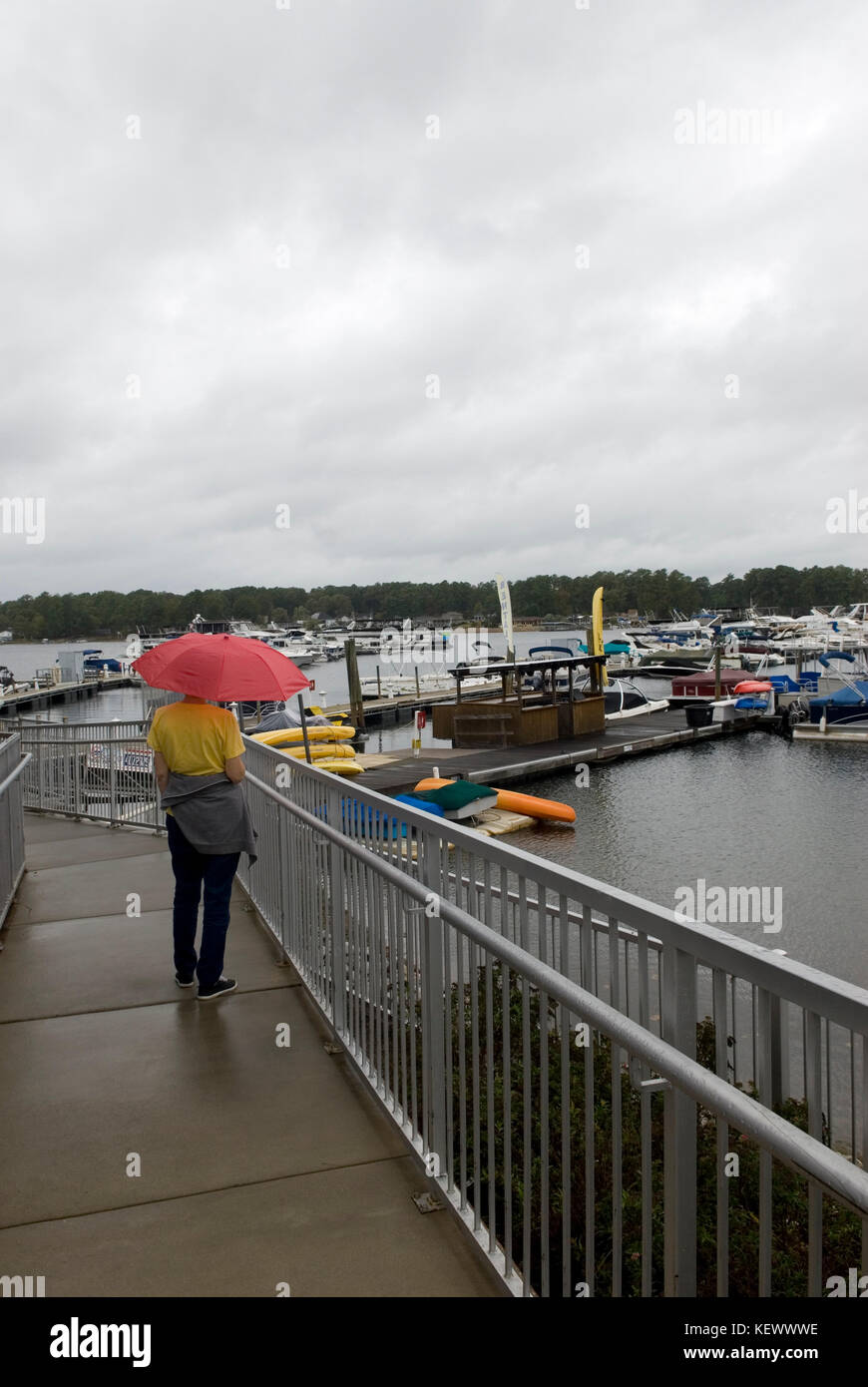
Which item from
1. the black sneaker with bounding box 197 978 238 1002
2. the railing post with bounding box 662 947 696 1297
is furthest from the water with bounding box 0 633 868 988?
the railing post with bounding box 662 947 696 1297

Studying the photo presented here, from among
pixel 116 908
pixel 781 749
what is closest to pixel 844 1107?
pixel 116 908

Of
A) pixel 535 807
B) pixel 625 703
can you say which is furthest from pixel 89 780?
pixel 625 703

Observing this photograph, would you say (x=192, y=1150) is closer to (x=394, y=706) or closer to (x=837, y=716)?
(x=837, y=716)

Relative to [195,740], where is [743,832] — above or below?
below

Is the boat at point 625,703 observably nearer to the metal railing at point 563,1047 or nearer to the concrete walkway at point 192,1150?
the metal railing at point 563,1047

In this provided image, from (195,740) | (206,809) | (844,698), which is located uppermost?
(195,740)

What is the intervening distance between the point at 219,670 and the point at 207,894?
1324mm

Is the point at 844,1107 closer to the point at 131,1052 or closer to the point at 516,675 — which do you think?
the point at 131,1052

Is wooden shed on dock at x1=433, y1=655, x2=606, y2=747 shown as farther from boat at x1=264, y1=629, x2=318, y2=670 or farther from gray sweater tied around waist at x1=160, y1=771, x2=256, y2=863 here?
boat at x1=264, y1=629, x2=318, y2=670

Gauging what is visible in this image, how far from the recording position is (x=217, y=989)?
6227 mm

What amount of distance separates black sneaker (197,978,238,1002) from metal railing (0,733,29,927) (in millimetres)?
2451
